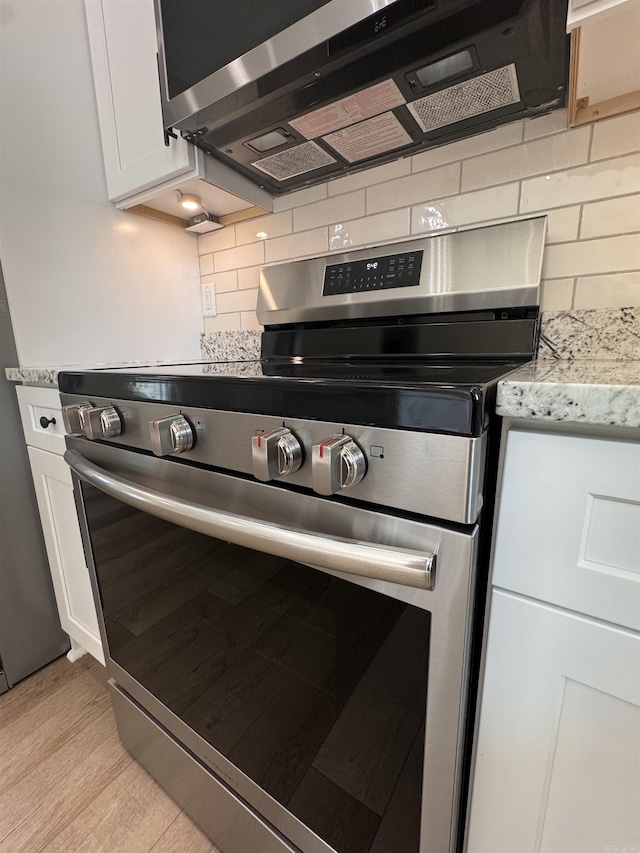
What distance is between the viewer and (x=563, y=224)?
83cm

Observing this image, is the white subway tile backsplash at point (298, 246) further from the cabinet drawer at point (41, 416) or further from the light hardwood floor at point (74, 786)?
the light hardwood floor at point (74, 786)

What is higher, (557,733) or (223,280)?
(223,280)

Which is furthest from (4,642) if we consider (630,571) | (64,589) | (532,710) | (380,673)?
(630,571)

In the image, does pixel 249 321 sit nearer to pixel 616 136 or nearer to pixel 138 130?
pixel 138 130

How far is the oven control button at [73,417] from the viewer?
0.83 meters

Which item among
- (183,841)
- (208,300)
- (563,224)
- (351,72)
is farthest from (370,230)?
(183,841)

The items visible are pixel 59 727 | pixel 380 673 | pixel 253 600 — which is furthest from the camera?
pixel 59 727

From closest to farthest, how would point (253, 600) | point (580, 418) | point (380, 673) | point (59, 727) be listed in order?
point (580, 418) → point (380, 673) → point (253, 600) → point (59, 727)

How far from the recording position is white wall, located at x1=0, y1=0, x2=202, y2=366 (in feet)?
3.46

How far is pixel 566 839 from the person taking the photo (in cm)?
47

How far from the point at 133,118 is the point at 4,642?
1656 millimetres

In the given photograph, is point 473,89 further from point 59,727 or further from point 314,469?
point 59,727

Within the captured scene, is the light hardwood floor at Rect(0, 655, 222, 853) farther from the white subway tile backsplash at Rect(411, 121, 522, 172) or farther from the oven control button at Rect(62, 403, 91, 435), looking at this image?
the white subway tile backsplash at Rect(411, 121, 522, 172)

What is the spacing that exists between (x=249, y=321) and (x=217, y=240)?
1.18ft
